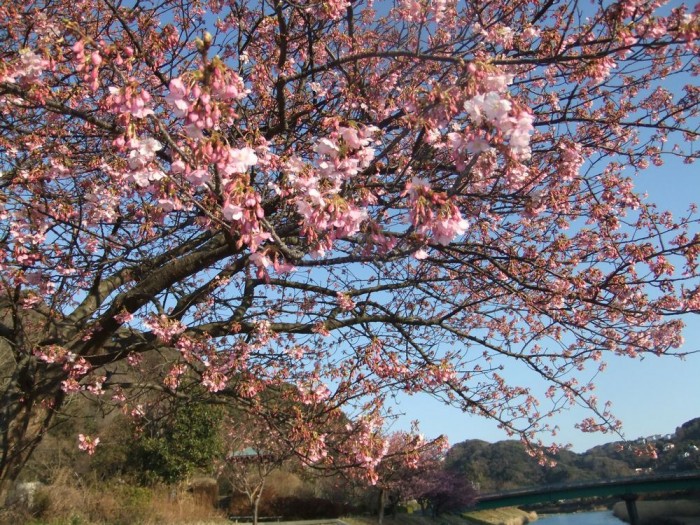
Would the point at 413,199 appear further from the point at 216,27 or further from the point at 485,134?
the point at 216,27

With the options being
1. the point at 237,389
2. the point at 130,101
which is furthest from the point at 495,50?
the point at 237,389

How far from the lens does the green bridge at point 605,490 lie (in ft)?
126

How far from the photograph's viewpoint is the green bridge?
38281 millimetres

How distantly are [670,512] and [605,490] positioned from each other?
29.0ft

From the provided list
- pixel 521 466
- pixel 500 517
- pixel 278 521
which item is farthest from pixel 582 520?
pixel 278 521

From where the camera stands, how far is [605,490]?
41438 millimetres

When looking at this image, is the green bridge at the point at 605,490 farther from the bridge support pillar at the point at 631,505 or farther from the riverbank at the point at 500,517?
the riverbank at the point at 500,517

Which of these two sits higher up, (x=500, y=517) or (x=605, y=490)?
(x=605, y=490)

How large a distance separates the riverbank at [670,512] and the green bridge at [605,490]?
1.71 meters

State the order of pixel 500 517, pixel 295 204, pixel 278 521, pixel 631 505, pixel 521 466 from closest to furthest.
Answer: pixel 295 204, pixel 278 521, pixel 631 505, pixel 500 517, pixel 521 466

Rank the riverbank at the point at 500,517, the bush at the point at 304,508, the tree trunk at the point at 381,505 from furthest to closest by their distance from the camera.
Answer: the riverbank at the point at 500,517 → the tree trunk at the point at 381,505 → the bush at the point at 304,508

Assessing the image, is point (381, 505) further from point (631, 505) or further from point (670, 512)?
point (670, 512)

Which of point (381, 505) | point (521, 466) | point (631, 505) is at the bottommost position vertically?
point (381, 505)

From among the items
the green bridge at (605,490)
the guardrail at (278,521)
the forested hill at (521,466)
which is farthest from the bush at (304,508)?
the forested hill at (521,466)
